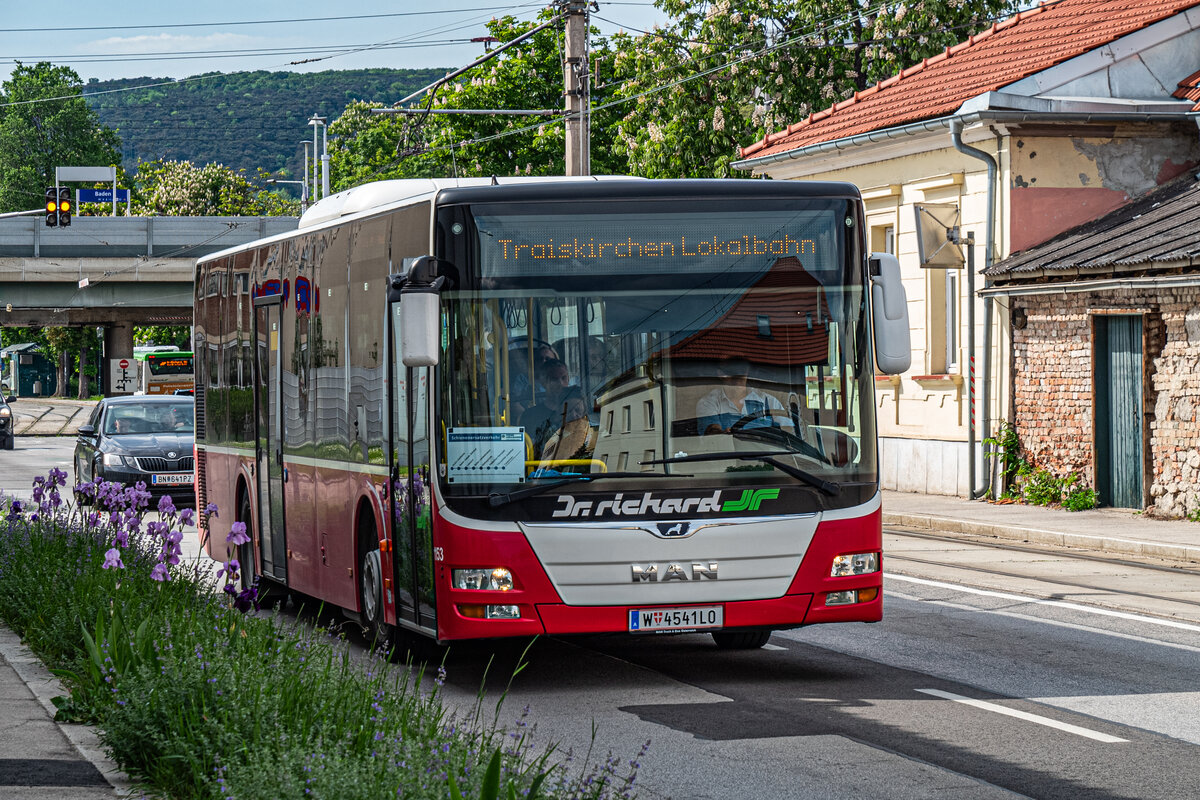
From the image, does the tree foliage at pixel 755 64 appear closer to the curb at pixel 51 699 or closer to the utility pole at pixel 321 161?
the curb at pixel 51 699

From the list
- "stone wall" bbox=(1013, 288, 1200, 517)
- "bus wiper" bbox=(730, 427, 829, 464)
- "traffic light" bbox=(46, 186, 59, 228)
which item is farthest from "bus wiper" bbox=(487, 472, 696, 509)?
"traffic light" bbox=(46, 186, 59, 228)

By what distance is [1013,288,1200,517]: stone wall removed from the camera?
67.2 ft

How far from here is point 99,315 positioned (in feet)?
248

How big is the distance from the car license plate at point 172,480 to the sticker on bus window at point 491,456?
15951 millimetres

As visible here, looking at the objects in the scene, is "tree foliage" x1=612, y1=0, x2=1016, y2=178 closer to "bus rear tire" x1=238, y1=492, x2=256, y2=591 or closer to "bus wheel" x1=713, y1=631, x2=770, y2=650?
"bus rear tire" x1=238, y1=492, x2=256, y2=591

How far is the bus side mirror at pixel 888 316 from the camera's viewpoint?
931 centimetres

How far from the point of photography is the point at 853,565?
9.48m

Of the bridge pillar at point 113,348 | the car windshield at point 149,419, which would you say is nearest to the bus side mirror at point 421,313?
the car windshield at point 149,419

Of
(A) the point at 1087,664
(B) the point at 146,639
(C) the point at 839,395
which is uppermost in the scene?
(C) the point at 839,395

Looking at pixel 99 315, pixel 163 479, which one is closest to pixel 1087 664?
pixel 163 479

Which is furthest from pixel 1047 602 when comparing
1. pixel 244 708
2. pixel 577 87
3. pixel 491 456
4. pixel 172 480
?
pixel 577 87

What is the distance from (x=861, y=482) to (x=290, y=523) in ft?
15.6

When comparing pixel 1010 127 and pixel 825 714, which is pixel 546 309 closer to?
pixel 825 714

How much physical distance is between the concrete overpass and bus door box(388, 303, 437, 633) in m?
53.1
